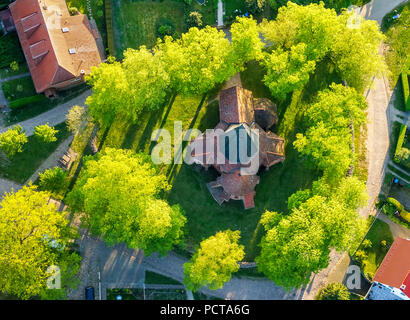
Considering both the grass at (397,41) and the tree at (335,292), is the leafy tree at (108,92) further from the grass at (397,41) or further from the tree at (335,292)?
the grass at (397,41)

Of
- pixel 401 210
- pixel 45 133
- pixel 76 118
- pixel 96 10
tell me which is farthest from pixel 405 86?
pixel 45 133

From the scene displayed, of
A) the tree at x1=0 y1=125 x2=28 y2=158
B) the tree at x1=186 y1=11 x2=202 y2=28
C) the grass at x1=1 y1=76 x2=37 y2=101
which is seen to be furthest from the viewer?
the tree at x1=186 y1=11 x2=202 y2=28

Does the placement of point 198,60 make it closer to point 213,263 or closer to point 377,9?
point 213,263

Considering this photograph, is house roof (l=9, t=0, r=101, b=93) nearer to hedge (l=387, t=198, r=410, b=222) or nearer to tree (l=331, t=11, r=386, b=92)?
tree (l=331, t=11, r=386, b=92)

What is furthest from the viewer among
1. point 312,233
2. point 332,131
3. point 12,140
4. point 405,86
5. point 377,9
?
point 377,9

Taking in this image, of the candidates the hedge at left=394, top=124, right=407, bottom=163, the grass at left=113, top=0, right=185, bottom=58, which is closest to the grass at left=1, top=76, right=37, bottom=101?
the grass at left=113, top=0, right=185, bottom=58

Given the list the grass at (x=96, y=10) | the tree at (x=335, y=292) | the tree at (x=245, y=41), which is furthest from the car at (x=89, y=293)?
the tree at (x=245, y=41)
